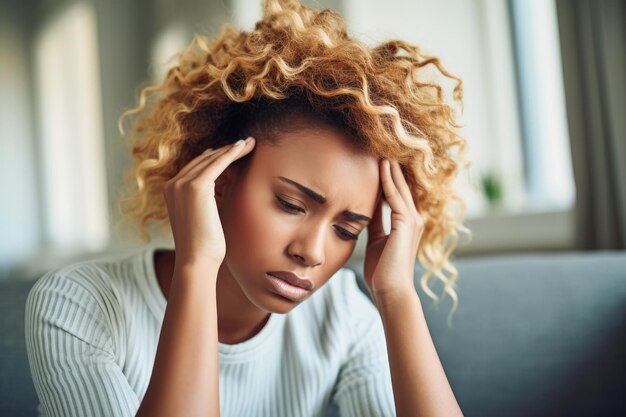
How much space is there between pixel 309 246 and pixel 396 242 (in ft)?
0.84

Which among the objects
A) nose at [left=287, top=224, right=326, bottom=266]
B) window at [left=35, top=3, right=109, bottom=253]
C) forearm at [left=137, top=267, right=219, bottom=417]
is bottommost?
forearm at [left=137, top=267, right=219, bottom=417]

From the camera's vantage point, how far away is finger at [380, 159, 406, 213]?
4.51 feet

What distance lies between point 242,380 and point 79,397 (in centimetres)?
44

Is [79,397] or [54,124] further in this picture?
[54,124]

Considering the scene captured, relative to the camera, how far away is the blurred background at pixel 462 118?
231cm

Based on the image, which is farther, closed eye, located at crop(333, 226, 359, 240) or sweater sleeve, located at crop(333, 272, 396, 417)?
sweater sleeve, located at crop(333, 272, 396, 417)

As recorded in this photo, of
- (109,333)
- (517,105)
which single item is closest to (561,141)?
(517,105)

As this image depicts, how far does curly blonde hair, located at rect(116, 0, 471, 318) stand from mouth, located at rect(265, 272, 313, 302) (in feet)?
1.02

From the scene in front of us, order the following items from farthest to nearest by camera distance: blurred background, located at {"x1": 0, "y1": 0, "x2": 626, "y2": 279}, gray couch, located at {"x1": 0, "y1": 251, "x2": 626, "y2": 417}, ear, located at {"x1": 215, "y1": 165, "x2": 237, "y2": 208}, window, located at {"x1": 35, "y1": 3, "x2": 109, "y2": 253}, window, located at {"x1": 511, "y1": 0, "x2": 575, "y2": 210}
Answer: window, located at {"x1": 35, "y1": 3, "x2": 109, "y2": 253} < window, located at {"x1": 511, "y1": 0, "x2": 575, "y2": 210} < blurred background, located at {"x1": 0, "y1": 0, "x2": 626, "y2": 279} < gray couch, located at {"x1": 0, "y1": 251, "x2": 626, "y2": 417} < ear, located at {"x1": 215, "y1": 165, "x2": 237, "y2": 208}

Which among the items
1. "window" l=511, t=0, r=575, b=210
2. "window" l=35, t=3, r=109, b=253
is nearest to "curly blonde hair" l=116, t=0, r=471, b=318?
"window" l=511, t=0, r=575, b=210

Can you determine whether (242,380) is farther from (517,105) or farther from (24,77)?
(24,77)

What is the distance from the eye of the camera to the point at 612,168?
2.29 meters

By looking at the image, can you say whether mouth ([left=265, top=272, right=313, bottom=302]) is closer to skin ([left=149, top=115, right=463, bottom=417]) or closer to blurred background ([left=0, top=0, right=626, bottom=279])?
skin ([left=149, top=115, right=463, bottom=417])

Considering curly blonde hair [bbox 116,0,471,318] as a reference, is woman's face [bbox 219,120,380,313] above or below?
below
